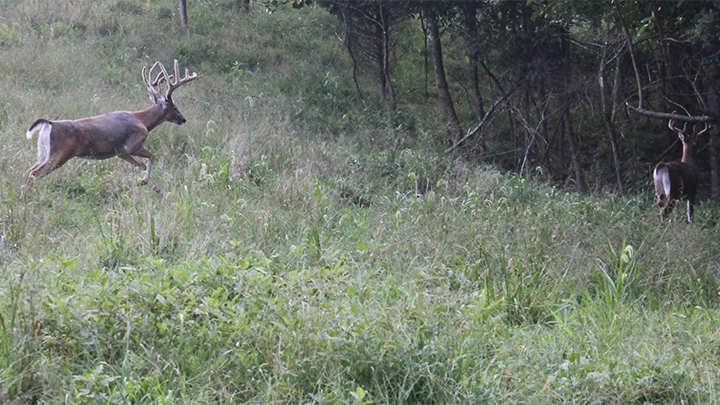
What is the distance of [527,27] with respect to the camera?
1267cm

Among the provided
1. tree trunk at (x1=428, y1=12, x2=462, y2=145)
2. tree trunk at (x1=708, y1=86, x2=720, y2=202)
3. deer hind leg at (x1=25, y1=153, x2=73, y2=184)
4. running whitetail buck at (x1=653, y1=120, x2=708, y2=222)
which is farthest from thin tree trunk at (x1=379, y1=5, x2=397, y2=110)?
deer hind leg at (x1=25, y1=153, x2=73, y2=184)

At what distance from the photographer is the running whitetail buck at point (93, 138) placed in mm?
7074

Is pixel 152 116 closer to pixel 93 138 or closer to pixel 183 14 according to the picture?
pixel 93 138

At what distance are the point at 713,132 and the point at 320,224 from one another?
362 inches

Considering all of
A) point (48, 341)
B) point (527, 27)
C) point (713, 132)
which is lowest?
point (713, 132)

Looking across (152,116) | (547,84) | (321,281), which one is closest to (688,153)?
(547,84)

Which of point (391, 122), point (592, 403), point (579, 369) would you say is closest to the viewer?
point (592, 403)

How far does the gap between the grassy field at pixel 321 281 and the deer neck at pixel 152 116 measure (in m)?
0.44

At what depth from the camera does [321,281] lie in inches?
188

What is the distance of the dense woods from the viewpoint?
1253 centimetres

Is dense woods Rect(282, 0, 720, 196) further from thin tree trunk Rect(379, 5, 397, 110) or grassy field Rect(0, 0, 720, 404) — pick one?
grassy field Rect(0, 0, 720, 404)

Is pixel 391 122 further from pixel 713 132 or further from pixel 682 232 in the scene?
pixel 682 232

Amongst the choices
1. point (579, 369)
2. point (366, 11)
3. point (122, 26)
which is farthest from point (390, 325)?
point (122, 26)

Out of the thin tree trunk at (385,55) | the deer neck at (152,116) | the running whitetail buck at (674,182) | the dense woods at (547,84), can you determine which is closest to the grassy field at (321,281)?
the deer neck at (152,116)
